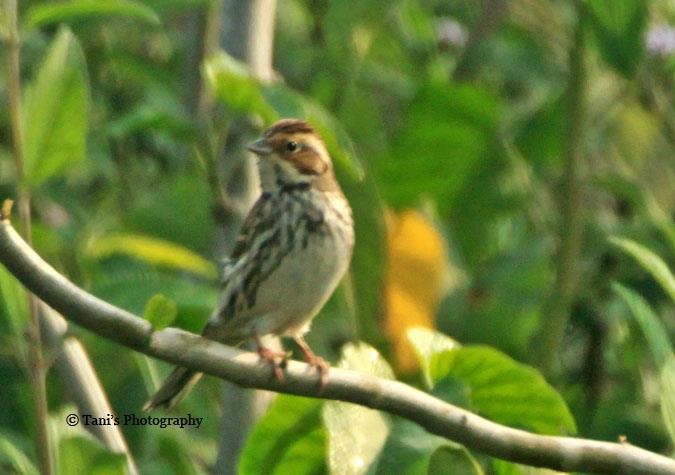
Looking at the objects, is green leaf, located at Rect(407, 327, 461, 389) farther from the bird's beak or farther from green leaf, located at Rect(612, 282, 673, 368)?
the bird's beak

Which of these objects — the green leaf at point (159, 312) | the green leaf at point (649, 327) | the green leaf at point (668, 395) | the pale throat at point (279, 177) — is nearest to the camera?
the green leaf at point (159, 312)

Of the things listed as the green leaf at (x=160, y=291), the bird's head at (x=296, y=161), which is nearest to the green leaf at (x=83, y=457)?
the green leaf at (x=160, y=291)

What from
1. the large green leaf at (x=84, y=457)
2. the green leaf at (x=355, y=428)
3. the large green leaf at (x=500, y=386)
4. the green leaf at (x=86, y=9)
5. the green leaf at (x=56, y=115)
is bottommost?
the large green leaf at (x=84, y=457)

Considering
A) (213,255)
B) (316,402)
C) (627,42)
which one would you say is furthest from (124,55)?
(316,402)

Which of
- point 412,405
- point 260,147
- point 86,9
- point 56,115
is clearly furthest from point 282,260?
point 412,405

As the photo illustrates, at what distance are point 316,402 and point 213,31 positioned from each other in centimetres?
208

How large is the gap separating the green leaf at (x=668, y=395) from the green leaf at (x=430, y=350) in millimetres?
399

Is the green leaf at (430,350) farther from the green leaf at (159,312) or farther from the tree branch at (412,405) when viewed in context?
the green leaf at (159,312)

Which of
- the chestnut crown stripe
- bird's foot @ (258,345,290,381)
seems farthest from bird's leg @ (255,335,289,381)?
the chestnut crown stripe

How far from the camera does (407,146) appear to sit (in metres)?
4.36

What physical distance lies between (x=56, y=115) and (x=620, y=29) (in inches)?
54.4

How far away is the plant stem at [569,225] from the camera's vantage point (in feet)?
13.3

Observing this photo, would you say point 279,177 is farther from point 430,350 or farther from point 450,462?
point 450,462

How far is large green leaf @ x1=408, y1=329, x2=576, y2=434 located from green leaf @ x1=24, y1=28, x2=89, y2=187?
75cm
